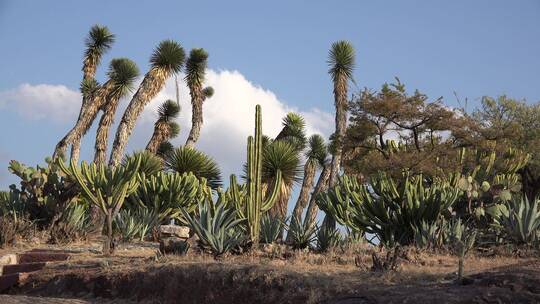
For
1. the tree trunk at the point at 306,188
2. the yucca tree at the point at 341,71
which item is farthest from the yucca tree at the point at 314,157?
the yucca tree at the point at 341,71

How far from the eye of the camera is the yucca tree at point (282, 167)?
32031 mm

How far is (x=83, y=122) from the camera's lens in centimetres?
3472

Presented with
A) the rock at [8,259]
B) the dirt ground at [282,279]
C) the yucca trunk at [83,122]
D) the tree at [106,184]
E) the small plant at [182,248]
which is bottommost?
the dirt ground at [282,279]

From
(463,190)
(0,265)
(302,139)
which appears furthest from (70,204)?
(302,139)

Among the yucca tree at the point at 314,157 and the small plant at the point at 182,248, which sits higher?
the yucca tree at the point at 314,157

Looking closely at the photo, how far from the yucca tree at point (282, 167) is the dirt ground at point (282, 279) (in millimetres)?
16449

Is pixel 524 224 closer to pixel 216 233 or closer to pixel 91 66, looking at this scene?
pixel 216 233

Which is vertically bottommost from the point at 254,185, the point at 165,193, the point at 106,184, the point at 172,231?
the point at 172,231

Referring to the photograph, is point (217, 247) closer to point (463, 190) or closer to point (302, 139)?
point (463, 190)

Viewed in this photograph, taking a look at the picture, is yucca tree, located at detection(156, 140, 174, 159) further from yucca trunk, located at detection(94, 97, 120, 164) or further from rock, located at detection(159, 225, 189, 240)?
rock, located at detection(159, 225, 189, 240)

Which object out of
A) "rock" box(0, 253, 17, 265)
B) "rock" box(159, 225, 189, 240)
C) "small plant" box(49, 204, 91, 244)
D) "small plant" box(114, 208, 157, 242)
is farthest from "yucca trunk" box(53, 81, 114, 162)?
"rock" box(0, 253, 17, 265)

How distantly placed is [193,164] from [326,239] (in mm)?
15971

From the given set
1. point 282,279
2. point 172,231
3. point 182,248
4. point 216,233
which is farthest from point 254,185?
point 172,231

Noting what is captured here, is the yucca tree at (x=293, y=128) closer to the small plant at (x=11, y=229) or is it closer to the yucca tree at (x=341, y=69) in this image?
the yucca tree at (x=341, y=69)
